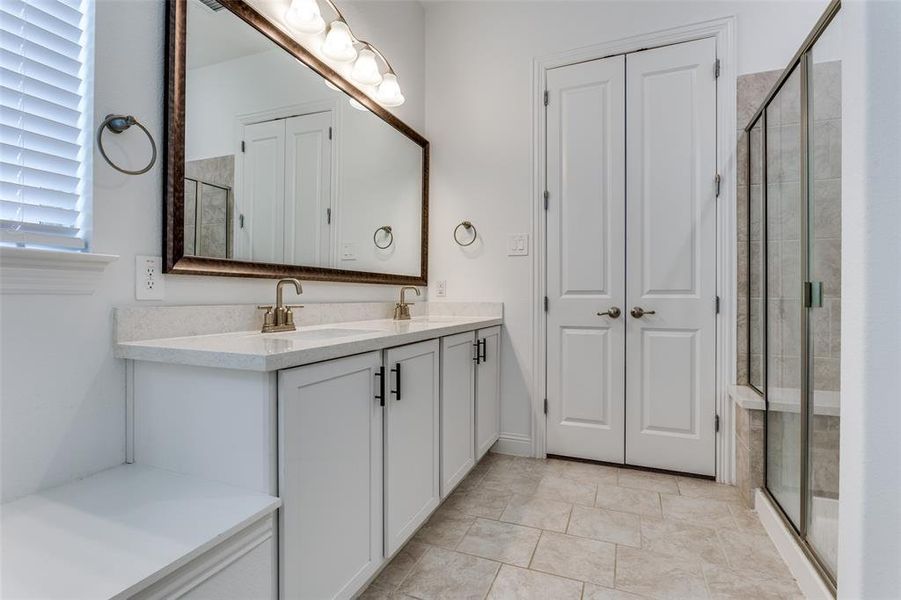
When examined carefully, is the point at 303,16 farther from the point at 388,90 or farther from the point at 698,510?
the point at 698,510

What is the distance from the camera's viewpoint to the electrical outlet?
1.21 metres

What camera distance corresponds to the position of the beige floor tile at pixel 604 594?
1373mm

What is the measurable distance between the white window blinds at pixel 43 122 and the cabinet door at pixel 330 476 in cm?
68

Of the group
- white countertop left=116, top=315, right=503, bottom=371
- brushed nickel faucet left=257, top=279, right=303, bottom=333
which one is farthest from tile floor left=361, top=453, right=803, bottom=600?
brushed nickel faucet left=257, top=279, right=303, bottom=333

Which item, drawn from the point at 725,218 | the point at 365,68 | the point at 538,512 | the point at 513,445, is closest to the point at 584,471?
the point at 513,445

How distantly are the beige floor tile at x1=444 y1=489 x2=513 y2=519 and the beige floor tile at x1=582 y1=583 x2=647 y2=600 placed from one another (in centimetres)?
52

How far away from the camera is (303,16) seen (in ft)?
5.49

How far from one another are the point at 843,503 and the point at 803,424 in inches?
16.5

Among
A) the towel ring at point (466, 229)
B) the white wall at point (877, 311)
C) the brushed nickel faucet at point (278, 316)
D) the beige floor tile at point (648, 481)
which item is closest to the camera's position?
the white wall at point (877, 311)

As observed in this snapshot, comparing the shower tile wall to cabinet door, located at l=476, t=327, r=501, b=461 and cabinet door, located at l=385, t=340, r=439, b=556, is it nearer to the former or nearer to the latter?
cabinet door, located at l=385, t=340, r=439, b=556

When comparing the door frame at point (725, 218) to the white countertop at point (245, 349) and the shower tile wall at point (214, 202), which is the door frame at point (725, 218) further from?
the shower tile wall at point (214, 202)

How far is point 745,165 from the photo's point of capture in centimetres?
218

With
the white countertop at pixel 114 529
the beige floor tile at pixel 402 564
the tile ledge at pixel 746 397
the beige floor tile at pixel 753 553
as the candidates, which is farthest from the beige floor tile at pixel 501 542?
the tile ledge at pixel 746 397

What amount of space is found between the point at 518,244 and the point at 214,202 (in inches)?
65.0
